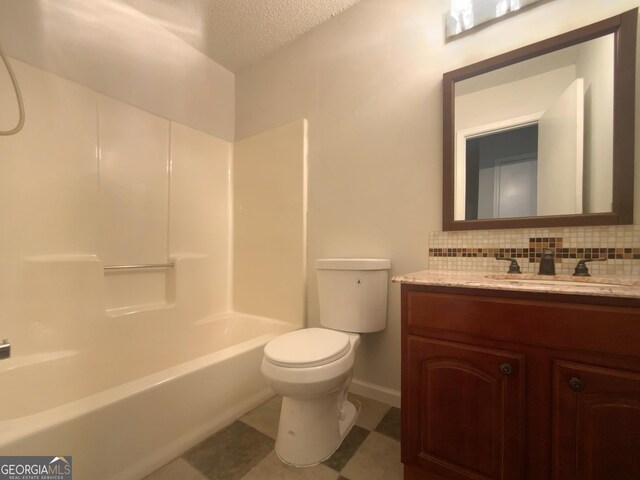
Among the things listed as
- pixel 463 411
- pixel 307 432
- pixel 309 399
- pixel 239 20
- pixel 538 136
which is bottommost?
pixel 307 432

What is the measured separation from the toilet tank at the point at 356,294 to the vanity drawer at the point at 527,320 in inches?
16.5

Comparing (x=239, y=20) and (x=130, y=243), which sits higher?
(x=239, y=20)

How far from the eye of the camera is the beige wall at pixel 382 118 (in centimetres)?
129

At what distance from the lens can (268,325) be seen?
1860 mm

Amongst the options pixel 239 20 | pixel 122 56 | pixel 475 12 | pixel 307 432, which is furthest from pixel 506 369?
pixel 122 56

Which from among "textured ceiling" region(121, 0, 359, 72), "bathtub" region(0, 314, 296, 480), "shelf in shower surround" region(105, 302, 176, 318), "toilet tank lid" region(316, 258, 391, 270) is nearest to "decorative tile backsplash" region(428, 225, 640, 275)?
"toilet tank lid" region(316, 258, 391, 270)

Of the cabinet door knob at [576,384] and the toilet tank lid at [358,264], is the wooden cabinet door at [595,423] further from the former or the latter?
the toilet tank lid at [358,264]

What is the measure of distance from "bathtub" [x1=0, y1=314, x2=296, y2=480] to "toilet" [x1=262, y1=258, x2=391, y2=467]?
0.34m

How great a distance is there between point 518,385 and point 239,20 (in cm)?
232

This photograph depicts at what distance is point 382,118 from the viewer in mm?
1479

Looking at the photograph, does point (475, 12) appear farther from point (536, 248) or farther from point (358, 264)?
point (358, 264)

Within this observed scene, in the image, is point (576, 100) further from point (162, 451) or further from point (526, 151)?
point (162, 451)

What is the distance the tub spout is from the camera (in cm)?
113

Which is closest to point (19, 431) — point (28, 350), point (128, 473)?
point (128, 473)
